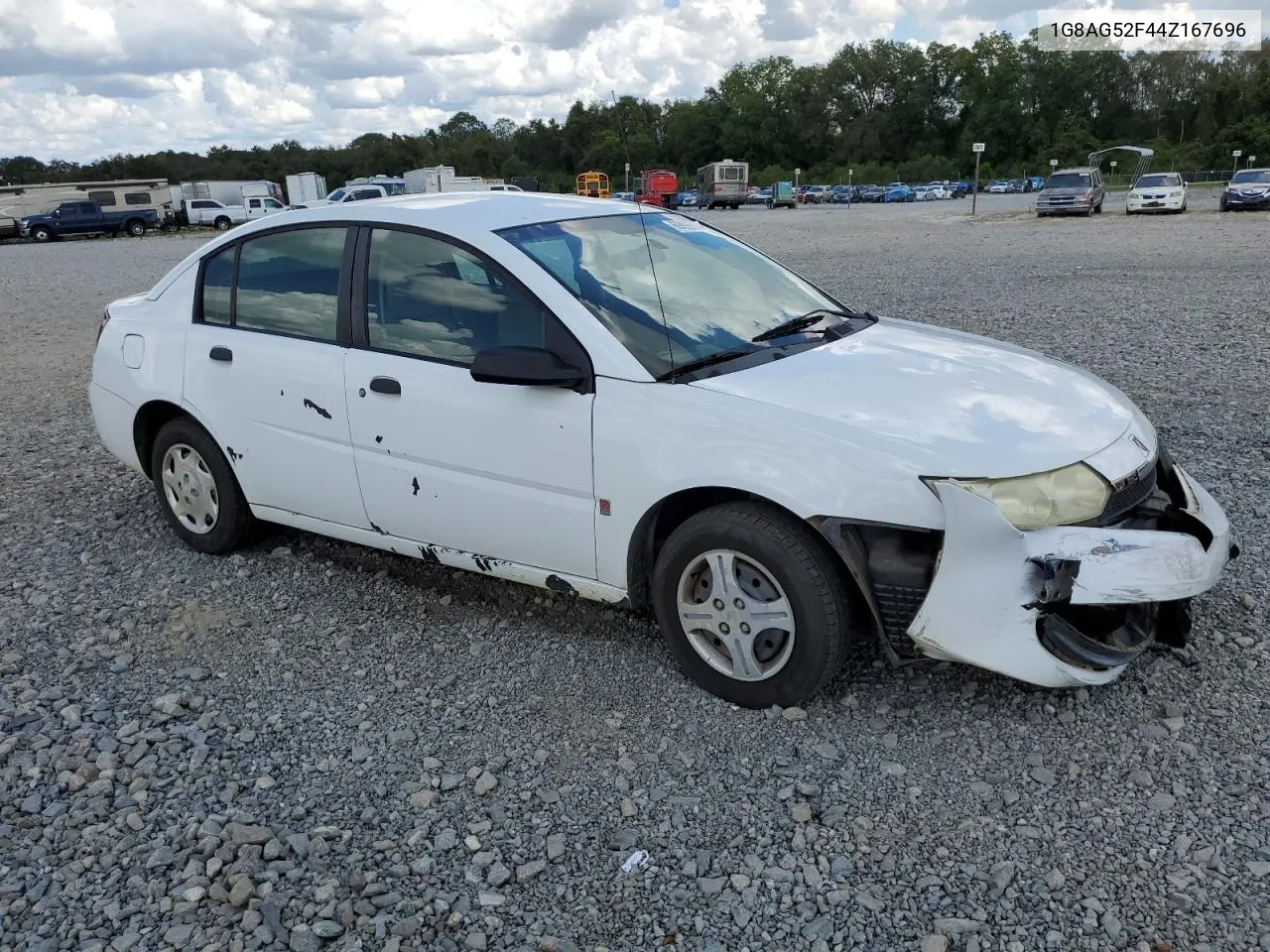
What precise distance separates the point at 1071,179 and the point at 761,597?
1304 inches

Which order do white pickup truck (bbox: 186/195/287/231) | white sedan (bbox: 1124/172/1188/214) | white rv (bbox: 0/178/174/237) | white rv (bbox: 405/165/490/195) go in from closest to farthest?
1. white sedan (bbox: 1124/172/1188/214)
2. white rv (bbox: 405/165/490/195)
3. white pickup truck (bbox: 186/195/287/231)
4. white rv (bbox: 0/178/174/237)

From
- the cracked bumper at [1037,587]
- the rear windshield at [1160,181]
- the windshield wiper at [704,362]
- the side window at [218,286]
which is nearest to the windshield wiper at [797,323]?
the windshield wiper at [704,362]

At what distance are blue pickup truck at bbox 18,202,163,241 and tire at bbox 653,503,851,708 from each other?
4925 centimetres

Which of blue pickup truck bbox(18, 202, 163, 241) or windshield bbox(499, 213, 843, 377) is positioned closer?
windshield bbox(499, 213, 843, 377)

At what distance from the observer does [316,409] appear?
13.7 ft

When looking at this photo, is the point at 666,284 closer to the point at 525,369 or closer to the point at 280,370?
the point at 525,369

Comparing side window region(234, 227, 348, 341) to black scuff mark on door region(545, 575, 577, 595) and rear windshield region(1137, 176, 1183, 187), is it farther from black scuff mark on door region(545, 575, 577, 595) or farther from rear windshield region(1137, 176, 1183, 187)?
rear windshield region(1137, 176, 1183, 187)

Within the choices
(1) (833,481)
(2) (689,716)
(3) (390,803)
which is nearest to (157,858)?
(3) (390,803)

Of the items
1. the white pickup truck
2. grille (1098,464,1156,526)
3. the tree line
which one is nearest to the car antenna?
grille (1098,464,1156,526)

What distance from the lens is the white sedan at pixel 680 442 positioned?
3.01m

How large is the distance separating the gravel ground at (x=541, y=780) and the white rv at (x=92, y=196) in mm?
52844

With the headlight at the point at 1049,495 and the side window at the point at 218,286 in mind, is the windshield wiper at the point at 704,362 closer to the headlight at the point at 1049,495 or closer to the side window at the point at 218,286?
the headlight at the point at 1049,495

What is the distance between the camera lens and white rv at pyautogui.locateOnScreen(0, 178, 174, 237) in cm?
5053

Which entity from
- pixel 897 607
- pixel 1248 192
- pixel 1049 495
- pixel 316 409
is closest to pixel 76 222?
pixel 1248 192
